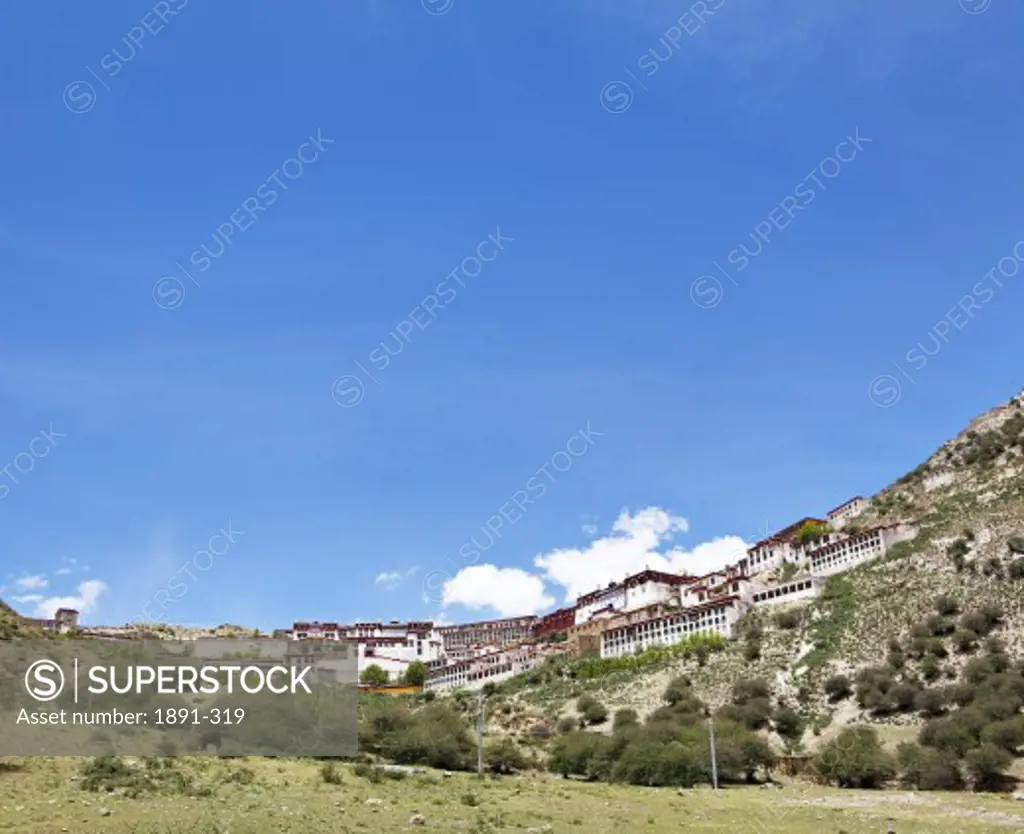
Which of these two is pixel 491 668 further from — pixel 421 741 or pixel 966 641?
pixel 421 741

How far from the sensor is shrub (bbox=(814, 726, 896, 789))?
52125 millimetres

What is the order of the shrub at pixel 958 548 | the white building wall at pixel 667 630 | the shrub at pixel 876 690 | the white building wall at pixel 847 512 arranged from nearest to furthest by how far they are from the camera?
the shrub at pixel 876 690 < the shrub at pixel 958 548 < the white building wall at pixel 667 630 < the white building wall at pixel 847 512

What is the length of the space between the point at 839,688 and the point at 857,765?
23172 millimetres

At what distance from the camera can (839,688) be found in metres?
74.4

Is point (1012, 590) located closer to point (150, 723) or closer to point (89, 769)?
point (150, 723)

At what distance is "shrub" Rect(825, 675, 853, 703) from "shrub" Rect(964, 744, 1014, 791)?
935 inches

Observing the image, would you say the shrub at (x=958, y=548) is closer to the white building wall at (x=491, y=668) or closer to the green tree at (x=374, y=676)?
the white building wall at (x=491, y=668)

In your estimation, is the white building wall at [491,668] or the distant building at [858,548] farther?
the white building wall at [491,668]

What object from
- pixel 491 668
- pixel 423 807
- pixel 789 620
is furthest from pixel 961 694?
pixel 491 668

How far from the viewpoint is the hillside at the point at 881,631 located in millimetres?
73750

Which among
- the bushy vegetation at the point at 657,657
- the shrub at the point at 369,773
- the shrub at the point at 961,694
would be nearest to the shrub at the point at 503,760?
the shrub at the point at 369,773

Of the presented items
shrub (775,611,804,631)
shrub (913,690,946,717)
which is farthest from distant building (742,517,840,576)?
shrub (913,690,946,717)

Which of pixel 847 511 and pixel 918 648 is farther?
pixel 847 511

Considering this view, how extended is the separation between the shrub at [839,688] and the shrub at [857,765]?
18.6 metres
